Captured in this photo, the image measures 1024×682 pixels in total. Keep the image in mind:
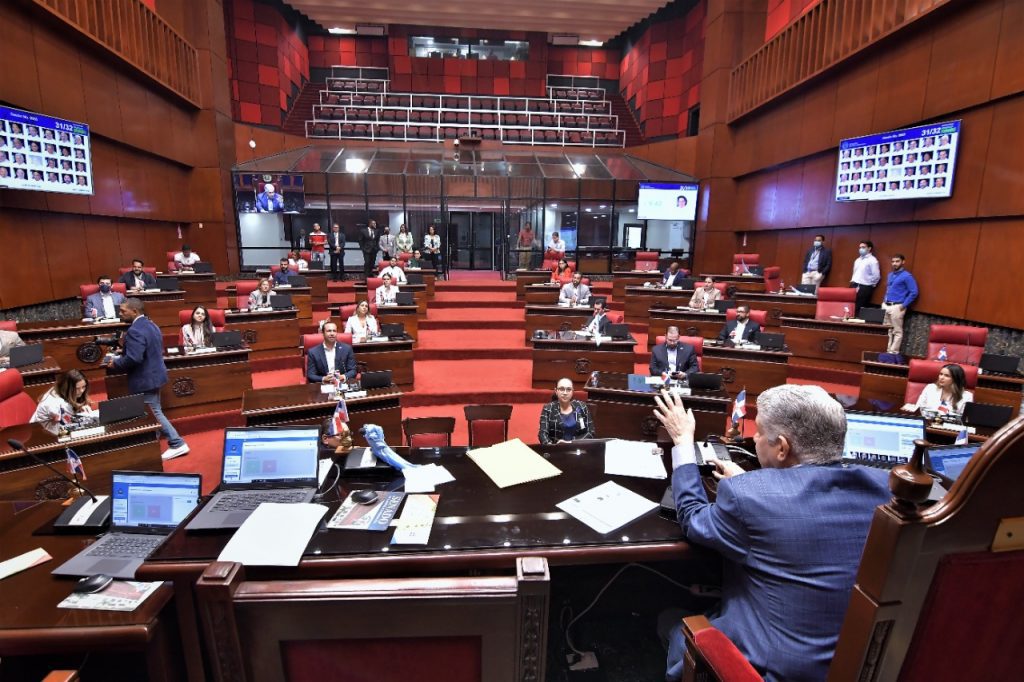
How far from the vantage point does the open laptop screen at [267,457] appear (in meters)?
2.12

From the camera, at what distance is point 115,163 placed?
8.90 meters

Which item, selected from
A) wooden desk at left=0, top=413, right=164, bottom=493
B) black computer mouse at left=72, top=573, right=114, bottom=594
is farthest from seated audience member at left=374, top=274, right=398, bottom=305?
black computer mouse at left=72, top=573, right=114, bottom=594

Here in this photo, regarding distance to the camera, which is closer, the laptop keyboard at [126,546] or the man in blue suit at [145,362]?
the laptop keyboard at [126,546]

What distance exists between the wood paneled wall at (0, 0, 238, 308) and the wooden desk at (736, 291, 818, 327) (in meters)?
10.6

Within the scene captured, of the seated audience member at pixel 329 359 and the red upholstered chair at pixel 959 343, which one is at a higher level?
the red upholstered chair at pixel 959 343

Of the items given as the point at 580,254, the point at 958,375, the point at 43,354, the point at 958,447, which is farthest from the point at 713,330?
the point at 43,354

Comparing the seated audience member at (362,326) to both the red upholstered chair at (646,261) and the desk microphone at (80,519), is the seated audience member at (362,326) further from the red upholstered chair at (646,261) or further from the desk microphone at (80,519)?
the red upholstered chair at (646,261)

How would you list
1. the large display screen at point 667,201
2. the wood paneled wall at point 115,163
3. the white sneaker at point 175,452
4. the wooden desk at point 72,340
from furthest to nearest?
the large display screen at point 667,201 < the wood paneled wall at point 115,163 < the wooden desk at point 72,340 < the white sneaker at point 175,452

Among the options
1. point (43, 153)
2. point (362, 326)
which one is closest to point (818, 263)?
point (362, 326)

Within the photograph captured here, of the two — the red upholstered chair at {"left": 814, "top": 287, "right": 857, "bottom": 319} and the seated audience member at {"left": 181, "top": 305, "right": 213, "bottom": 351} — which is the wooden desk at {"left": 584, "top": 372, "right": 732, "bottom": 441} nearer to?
the red upholstered chair at {"left": 814, "top": 287, "right": 857, "bottom": 319}

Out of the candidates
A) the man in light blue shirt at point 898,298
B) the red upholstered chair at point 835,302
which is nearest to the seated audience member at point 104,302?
the red upholstered chair at point 835,302

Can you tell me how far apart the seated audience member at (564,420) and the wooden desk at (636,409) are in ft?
1.74

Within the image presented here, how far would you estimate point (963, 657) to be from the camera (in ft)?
2.86

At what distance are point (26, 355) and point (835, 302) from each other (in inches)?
375
